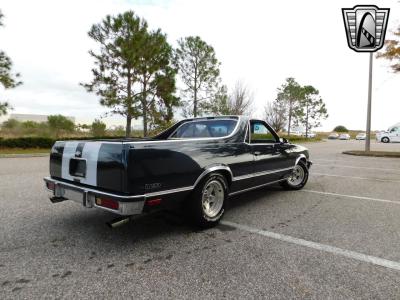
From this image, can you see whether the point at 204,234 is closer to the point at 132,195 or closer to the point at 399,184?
the point at 132,195

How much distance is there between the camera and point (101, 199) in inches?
121

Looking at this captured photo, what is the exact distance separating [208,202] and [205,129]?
151cm

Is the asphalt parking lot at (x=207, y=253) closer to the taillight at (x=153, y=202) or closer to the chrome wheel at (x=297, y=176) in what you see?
the taillight at (x=153, y=202)

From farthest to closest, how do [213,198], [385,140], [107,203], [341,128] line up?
[341,128] → [385,140] → [213,198] → [107,203]

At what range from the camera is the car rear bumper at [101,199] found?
2.88 m

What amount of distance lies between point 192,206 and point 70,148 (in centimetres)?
177

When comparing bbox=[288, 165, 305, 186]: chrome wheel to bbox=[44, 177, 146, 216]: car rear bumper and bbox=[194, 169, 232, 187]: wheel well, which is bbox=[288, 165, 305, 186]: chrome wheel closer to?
bbox=[194, 169, 232, 187]: wheel well

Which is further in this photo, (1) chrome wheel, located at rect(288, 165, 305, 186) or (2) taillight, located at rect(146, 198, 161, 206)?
(1) chrome wheel, located at rect(288, 165, 305, 186)

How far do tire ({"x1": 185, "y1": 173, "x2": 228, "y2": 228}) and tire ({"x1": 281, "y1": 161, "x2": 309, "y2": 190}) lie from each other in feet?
9.09

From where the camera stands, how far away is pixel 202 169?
141 inches

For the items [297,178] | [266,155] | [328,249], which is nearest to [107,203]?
[328,249]

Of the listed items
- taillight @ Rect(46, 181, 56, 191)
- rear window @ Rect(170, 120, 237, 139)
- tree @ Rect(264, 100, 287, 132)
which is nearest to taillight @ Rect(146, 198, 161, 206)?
taillight @ Rect(46, 181, 56, 191)

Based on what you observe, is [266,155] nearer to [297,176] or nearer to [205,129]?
[205,129]

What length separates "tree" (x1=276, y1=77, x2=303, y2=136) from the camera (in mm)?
41969
